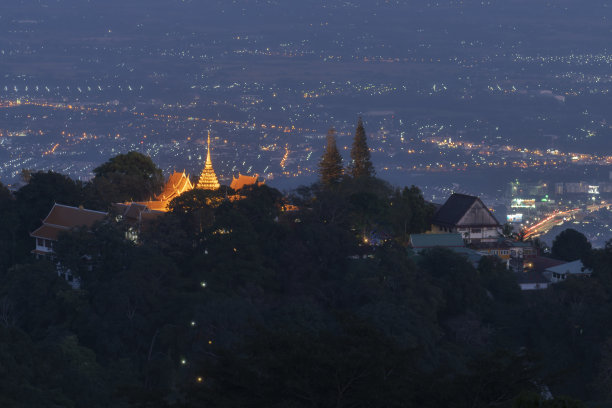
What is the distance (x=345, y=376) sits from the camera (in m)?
15.6

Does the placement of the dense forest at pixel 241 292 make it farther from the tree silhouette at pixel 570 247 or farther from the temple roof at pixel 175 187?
the tree silhouette at pixel 570 247

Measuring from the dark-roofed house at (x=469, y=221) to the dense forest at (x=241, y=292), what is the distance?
2.70ft

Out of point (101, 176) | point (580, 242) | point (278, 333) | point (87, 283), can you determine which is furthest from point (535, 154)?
point (278, 333)

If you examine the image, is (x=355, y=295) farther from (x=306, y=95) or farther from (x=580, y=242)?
(x=306, y=95)

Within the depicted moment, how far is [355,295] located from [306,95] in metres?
78.2

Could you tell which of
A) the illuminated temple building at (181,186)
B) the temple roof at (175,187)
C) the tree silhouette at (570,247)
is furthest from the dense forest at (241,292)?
the tree silhouette at (570,247)

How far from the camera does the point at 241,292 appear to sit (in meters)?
32.5

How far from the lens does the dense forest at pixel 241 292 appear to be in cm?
2956

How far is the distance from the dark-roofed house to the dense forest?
823 mm

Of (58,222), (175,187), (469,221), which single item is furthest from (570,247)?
(58,222)

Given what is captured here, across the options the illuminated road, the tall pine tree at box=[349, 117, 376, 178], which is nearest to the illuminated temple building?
the tall pine tree at box=[349, 117, 376, 178]

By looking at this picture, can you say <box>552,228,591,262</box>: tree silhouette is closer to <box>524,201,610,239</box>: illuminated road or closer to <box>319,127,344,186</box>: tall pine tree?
<box>319,127,344,186</box>: tall pine tree

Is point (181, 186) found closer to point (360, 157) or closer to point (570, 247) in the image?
point (360, 157)

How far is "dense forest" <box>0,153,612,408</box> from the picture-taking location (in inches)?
1164
